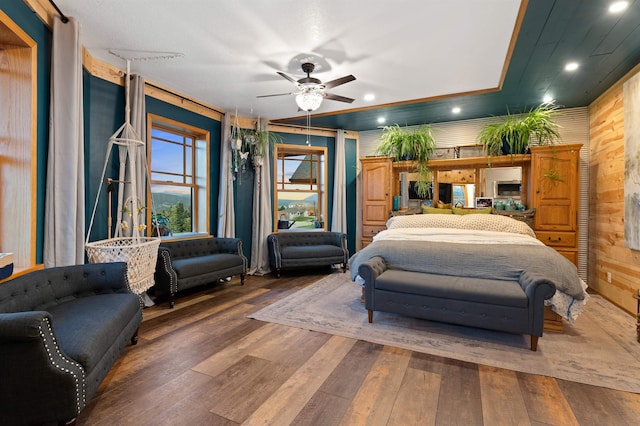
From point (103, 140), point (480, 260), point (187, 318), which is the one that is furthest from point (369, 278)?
point (103, 140)

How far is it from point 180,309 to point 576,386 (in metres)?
3.65

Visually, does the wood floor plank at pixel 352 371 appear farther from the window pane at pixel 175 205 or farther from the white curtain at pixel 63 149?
the window pane at pixel 175 205

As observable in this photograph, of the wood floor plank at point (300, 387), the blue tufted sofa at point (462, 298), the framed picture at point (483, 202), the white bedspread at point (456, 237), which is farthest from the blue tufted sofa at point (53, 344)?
the framed picture at point (483, 202)

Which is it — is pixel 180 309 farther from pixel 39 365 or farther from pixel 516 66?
pixel 516 66

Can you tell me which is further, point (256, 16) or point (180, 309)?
point (180, 309)

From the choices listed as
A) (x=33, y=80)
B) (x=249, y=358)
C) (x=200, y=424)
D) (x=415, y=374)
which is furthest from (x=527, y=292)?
(x=33, y=80)

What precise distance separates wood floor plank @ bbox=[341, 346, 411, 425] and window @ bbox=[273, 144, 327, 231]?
384cm

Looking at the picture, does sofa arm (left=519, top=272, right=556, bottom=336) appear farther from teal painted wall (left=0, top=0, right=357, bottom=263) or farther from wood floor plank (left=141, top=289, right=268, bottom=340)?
teal painted wall (left=0, top=0, right=357, bottom=263)

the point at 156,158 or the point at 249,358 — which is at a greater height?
the point at 156,158

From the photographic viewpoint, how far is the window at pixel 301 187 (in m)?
5.98

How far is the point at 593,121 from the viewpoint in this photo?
14.6 feet

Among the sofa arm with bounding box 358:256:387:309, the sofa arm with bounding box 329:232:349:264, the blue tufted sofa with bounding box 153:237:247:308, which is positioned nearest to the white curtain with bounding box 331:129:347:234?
the sofa arm with bounding box 329:232:349:264

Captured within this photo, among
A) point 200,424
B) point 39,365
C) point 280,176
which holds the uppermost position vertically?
point 280,176

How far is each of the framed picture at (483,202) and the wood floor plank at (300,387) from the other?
3.65 meters
